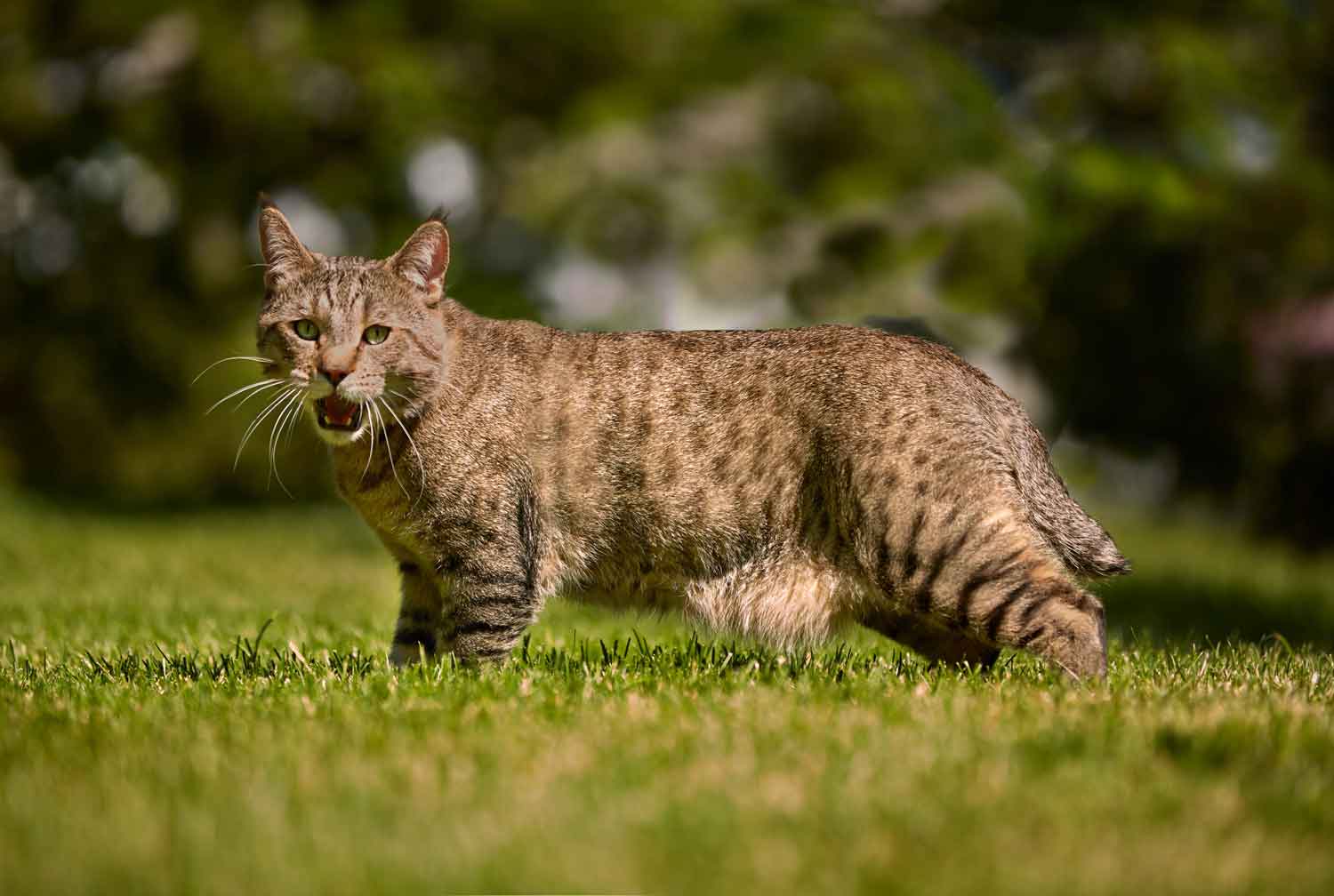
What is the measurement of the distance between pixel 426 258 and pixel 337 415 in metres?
0.61

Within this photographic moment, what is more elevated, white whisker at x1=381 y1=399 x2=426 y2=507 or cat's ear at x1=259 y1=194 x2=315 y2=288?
cat's ear at x1=259 y1=194 x2=315 y2=288

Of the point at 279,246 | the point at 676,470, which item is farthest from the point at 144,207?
the point at 676,470

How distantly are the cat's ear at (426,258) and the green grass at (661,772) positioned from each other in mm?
1264

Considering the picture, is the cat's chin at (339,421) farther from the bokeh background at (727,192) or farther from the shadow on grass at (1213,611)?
the shadow on grass at (1213,611)

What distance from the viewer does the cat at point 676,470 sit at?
3.64 metres

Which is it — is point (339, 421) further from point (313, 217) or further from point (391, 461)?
point (313, 217)

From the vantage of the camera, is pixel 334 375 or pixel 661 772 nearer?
pixel 661 772

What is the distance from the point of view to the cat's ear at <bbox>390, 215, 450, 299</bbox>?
13.2 feet

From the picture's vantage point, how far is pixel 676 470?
12.8 ft

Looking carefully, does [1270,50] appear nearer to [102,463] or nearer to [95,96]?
[95,96]

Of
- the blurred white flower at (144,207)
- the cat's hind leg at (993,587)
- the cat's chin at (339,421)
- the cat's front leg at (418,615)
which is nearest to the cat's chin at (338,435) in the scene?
the cat's chin at (339,421)

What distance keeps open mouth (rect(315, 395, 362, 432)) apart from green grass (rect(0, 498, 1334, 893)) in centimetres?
75

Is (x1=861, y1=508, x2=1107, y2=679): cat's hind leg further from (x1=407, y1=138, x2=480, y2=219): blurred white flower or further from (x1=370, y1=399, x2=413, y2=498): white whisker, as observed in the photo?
(x1=407, y1=138, x2=480, y2=219): blurred white flower

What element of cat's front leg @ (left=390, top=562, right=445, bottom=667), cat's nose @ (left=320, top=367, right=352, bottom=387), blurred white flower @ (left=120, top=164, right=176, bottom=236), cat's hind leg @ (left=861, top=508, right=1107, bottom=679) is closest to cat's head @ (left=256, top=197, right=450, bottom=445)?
cat's nose @ (left=320, top=367, right=352, bottom=387)
